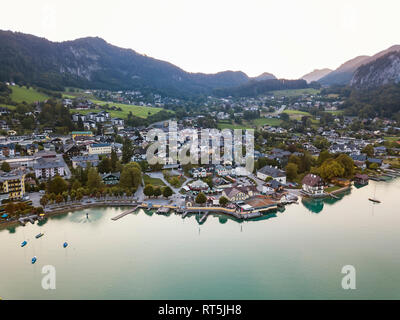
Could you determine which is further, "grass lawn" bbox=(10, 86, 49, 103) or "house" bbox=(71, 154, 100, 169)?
"grass lawn" bbox=(10, 86, 49, 103)

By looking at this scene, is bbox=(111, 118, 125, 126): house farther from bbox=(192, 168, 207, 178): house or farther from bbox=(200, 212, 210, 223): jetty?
bbox=(200, 212, 210, 223): jetty

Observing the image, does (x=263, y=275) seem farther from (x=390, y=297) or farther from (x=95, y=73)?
(x=95, y=73)

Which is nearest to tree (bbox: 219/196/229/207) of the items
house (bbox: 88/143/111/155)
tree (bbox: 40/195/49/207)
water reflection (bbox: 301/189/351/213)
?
water reflection (bbox: 301/189/351/213)

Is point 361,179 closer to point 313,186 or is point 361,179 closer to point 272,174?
point 313,186

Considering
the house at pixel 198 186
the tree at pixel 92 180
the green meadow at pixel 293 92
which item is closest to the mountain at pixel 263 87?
the green meadow at pixel 293 92

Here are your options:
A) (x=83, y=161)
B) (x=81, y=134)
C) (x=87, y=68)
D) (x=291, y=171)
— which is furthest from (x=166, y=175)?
(x=87, y=68)

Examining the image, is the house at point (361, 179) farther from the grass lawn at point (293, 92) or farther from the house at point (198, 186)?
the grass lawn at point (293, 92)
